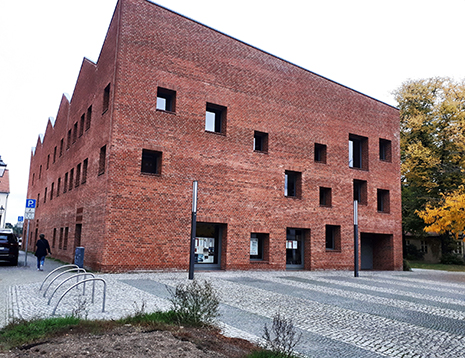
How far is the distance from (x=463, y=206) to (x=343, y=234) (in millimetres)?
6544

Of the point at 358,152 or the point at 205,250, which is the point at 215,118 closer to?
the point at 205,250

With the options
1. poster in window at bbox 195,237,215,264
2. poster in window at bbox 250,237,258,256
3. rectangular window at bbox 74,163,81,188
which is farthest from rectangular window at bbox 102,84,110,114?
poster in window at bbox 250,237,258,256

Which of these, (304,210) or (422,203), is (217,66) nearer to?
(304,210)

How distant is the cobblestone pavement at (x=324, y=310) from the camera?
6.01 metres

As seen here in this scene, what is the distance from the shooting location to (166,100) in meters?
18.7

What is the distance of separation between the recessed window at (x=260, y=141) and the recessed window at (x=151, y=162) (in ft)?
17.7

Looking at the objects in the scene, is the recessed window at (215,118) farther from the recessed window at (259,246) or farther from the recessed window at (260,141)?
the recessed window at (259,246)

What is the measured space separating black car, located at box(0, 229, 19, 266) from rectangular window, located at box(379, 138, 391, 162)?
22013mm

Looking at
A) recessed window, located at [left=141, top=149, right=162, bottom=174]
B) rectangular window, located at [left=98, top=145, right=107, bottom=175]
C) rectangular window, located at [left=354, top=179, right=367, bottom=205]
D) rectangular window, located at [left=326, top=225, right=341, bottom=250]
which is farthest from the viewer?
rectangular window, located at [left=354, top=179, right=367, bottom=205]

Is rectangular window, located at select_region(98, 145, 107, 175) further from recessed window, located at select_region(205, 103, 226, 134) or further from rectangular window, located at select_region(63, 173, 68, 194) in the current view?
rectangular window, located at select_region(63, 173, 68, 194)

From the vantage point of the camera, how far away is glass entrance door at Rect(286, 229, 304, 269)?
2081cm

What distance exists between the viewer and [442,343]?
20.6ft

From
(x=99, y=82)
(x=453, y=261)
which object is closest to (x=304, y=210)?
(x=99, y=82)

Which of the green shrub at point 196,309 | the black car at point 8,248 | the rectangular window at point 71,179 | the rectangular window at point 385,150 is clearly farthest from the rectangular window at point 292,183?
the green shrub at point 196,309
